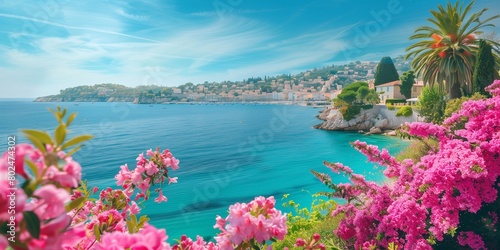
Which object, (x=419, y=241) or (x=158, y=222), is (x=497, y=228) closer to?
(x=419, y=241)

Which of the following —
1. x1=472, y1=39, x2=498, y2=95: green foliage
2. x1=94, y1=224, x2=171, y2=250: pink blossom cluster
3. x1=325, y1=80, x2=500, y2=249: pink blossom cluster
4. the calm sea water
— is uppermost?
x1=472, y1=39, x2=498, y2=95: green foliage

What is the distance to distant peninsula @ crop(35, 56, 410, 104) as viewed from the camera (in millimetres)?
145625

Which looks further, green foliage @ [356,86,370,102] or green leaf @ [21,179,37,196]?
green foliage @ [356,86,370,102]

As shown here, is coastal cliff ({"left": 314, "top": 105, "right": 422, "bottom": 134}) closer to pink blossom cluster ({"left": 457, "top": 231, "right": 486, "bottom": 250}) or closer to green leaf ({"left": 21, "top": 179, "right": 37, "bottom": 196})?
pink blossom cluster ({"left": 457, "top": 231, "right": 486, "bottom": 250})

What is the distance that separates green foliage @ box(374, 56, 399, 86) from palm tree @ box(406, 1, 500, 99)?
3810 cm

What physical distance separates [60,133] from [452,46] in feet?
81.6

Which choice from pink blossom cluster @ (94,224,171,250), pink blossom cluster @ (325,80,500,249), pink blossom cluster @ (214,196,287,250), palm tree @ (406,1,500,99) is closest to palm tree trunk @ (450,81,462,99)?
palm tree @ (406,1,500,99)

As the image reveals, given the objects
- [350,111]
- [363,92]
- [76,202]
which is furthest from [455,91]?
[76,202]

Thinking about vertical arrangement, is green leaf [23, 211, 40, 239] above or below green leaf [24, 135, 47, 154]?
below

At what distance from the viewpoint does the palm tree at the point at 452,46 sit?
795 inches

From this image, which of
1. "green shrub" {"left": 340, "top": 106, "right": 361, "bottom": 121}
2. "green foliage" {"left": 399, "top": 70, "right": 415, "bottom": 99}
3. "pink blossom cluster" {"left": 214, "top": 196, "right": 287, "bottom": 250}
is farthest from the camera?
"green foliage" {"left": 399, "top": 70, "right": 415, "bottom": 99}

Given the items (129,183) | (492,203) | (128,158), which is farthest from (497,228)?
(128,158)

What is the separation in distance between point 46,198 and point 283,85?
559 feet

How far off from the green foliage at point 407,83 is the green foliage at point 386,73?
9.74 m
